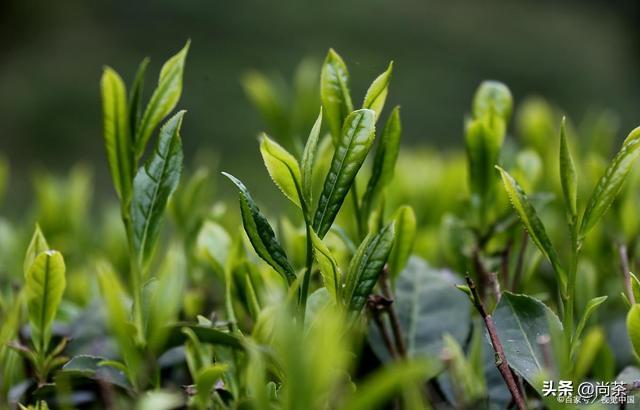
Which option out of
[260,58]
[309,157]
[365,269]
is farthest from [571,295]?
[260,58]

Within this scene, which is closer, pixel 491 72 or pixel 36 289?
pixel 36 289

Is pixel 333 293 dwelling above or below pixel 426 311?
above

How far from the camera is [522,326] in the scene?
1074mm

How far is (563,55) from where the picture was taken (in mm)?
9617

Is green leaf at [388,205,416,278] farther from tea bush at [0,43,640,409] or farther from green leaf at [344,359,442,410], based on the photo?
green leaf at [344,359,442,410]

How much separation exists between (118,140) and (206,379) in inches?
16.5

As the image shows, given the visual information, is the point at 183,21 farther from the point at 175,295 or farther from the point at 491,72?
the point at 175,295

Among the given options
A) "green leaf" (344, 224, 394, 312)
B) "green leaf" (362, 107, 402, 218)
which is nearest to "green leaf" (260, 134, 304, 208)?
"green leaf" (344, 224, 394, 312)

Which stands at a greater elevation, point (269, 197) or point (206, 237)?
point (206, 237)

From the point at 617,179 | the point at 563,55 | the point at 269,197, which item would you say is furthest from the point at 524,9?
the point at 617,179

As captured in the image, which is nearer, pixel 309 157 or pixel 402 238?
pixel 309 157

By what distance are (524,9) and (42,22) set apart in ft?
20.3

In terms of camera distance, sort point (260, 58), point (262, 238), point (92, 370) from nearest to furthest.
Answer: point (262, 238), point (92, 370), point (260, 58)

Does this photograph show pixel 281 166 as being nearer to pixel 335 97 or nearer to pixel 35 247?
pixel 335 97
